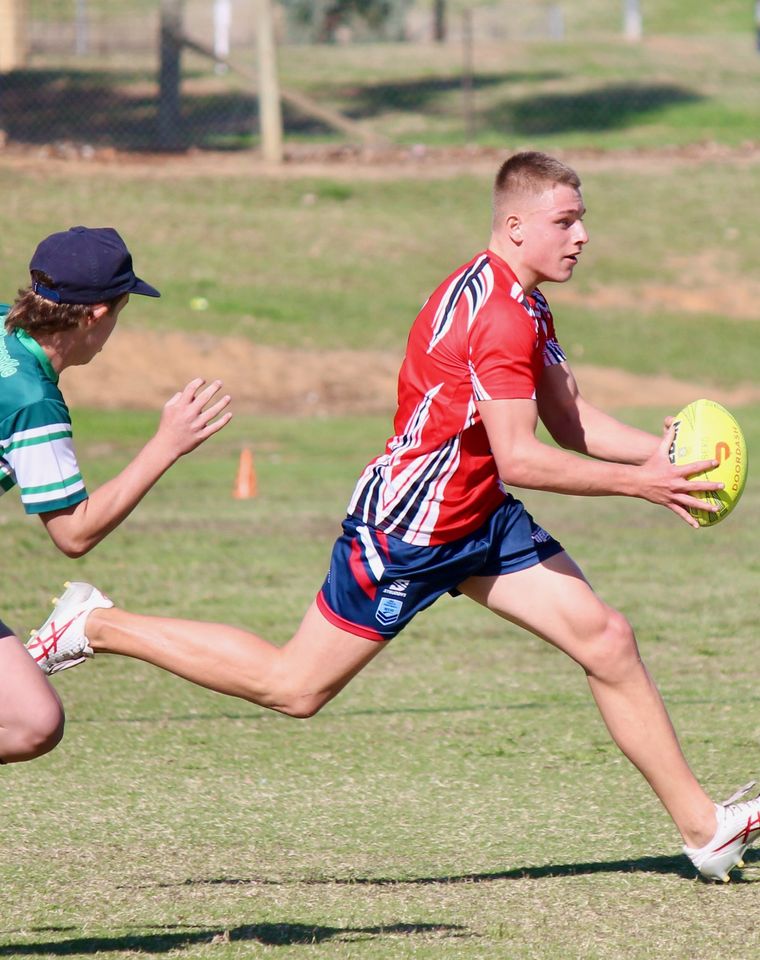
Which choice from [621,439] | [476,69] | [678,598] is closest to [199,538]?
[678,598]

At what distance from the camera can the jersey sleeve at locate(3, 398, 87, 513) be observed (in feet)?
14.3

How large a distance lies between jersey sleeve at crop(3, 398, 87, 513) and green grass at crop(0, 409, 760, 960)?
1.32 meters

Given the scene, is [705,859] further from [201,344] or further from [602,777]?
[201,344]

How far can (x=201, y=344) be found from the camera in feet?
66.7

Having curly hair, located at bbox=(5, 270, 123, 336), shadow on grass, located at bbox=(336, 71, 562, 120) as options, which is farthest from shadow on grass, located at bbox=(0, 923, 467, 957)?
shadow on grass, located at bbox=(336, 71, 562, 120)

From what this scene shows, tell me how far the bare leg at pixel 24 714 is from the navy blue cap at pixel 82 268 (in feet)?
3.35

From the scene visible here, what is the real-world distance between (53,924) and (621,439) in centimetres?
249

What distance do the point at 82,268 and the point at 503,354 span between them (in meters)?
1.29

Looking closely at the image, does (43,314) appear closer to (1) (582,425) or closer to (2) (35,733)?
(2) (35,733)

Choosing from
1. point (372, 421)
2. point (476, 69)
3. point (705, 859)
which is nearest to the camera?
point (705, 859)

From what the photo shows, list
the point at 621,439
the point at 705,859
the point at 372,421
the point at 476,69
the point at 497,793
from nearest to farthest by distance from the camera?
1. the point at 705,859
2. the point at 621,439
3. the point at 497,793
4. the point at 372,421
5. the point at 476,69

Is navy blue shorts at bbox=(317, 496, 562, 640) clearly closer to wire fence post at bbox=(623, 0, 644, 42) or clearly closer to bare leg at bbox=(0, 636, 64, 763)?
bare leg at bbox=(0, 636, 64, 763)

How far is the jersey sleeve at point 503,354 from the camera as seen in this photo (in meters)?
4.90

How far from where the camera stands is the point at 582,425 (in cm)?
571
